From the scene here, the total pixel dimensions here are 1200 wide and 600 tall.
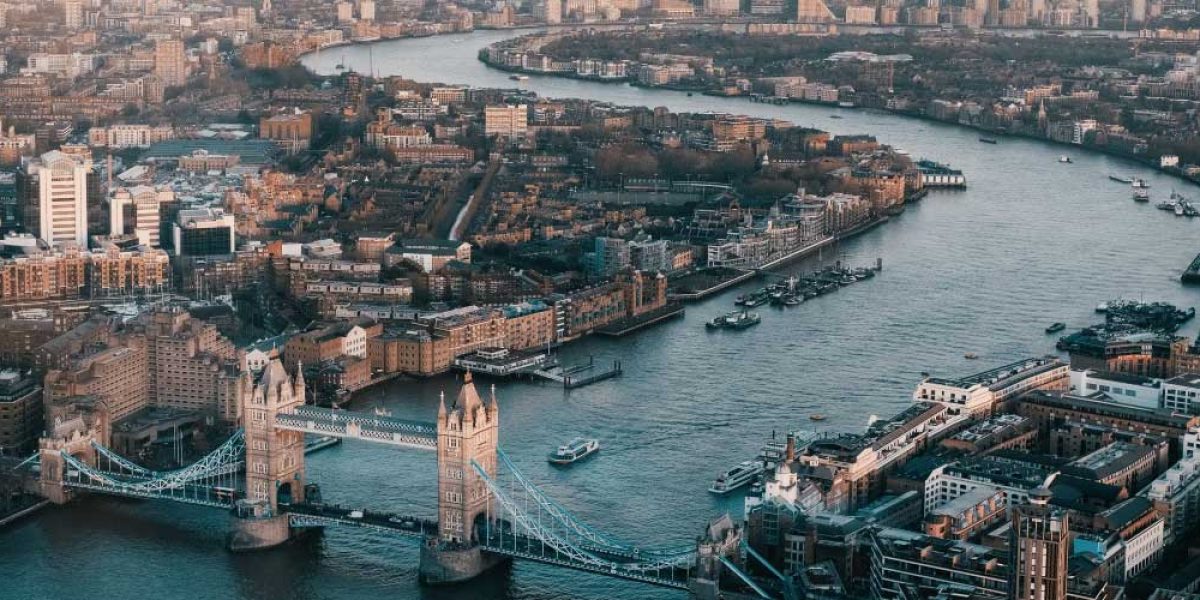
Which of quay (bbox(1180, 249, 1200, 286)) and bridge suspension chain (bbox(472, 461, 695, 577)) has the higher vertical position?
quay (bbox(1180, 249, 1200, 286))

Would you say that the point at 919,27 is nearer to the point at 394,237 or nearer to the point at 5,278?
the point at 394,237

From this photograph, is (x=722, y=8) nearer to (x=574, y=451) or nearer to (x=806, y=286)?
(x=806, y=286)

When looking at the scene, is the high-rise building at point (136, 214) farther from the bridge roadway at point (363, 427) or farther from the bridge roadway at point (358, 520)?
the bridge roadway at point (358, 520)

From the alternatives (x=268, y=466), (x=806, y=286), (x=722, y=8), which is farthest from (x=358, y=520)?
(x=722, y=8)

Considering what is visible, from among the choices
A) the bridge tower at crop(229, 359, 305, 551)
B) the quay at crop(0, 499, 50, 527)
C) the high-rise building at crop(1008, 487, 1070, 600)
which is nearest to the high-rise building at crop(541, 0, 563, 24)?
the quay at crop(0, 499, 50, 527)

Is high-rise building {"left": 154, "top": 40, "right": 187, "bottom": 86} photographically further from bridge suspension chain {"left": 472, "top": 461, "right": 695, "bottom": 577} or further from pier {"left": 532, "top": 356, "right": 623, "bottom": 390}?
bridge suspension chain {"left": 472, "top": 461, "right": 695, "bottom": 577}

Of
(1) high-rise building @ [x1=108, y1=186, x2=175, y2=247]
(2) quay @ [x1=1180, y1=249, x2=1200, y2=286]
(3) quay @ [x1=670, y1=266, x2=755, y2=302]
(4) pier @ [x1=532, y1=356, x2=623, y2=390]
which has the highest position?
(1) high-rise building @ [x1=108, y1=186, x2=175, y2=247]

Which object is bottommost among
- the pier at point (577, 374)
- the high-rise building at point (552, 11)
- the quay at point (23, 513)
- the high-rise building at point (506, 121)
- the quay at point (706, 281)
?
the quay at point (23, 513)

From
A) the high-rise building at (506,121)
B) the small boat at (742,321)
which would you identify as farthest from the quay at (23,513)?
the high-rise building at (506,121)
